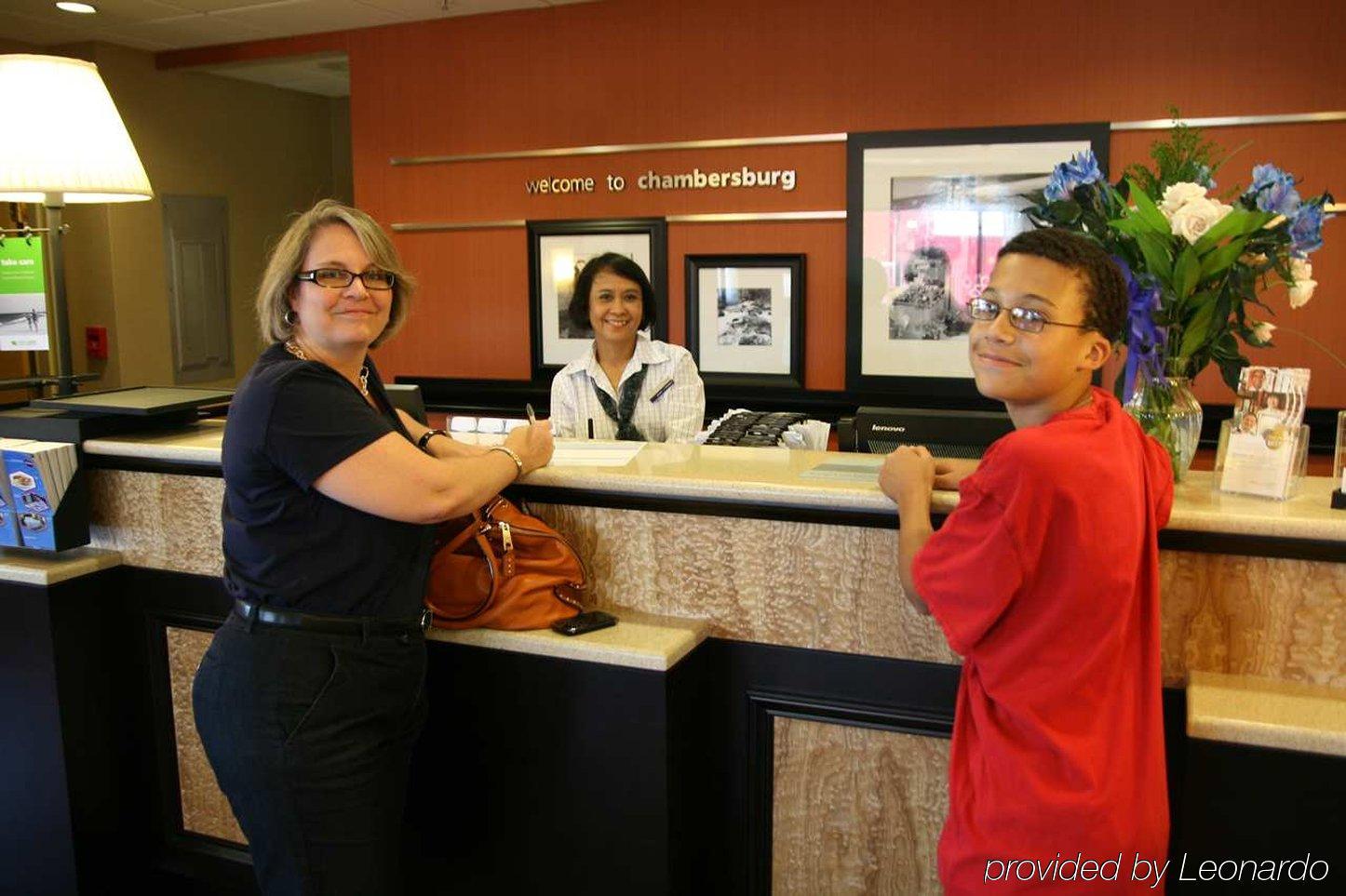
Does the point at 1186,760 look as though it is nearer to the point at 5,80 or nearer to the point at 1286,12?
the point at 5,80

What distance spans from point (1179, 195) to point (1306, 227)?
21cm

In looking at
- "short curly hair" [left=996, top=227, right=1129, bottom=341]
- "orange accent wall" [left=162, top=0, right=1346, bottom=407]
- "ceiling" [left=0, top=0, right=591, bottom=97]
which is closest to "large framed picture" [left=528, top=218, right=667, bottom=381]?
"orange accent wall" [left=162, top=0, right=1346, bottom=407]

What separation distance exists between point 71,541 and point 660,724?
153 cm

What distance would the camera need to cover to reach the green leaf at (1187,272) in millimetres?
1892

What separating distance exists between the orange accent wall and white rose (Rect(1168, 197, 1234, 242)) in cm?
285

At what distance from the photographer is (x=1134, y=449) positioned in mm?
1553

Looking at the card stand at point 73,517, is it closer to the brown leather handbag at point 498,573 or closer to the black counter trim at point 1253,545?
the brown leather handbag at point 498,573

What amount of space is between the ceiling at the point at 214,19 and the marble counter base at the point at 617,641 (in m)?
4.00

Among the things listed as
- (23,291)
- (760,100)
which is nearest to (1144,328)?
(23,291)

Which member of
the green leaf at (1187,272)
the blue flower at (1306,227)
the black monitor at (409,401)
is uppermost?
the blue flower at (1306,227)

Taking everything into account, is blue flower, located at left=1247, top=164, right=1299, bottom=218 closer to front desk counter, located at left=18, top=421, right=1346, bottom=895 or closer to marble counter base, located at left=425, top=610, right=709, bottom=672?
front desk counter, located at left=18, top=421, right=1346, bottom=895

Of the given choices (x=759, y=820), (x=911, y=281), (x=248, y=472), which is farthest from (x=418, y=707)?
(x=911, y=281)

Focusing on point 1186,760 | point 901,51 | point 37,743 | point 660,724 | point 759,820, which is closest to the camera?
point 1186,760

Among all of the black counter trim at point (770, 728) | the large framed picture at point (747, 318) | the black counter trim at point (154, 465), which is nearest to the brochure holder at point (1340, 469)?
the black counter trim at point (770, 728)
